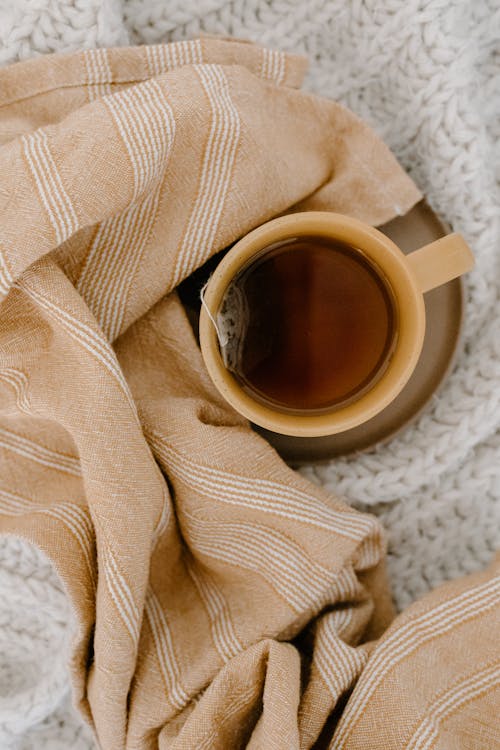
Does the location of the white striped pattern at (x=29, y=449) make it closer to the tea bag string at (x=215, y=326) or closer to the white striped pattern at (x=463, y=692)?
the tea bag string at (x=215, y=326)

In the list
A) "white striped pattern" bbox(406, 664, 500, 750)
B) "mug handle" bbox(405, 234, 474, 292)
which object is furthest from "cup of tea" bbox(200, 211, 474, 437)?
"white striped pattern" bbox(406, 664, 500, 750)

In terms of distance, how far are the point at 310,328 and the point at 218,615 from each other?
246 mm

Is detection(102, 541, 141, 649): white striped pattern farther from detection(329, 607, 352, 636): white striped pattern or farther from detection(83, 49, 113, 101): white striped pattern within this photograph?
detection(83, 49, 113, 101): white striped pattern

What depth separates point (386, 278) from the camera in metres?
0.57

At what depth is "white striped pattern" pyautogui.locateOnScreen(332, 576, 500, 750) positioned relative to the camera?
0.56 metres

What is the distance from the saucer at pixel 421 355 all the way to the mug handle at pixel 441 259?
3.4 inches

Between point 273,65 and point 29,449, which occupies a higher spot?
point 273,65

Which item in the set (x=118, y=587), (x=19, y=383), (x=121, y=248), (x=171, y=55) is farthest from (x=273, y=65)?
(x=118, y=587)

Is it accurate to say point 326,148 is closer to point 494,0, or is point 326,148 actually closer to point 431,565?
point 494,0

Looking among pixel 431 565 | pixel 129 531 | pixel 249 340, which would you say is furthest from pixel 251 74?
pixel 431 565

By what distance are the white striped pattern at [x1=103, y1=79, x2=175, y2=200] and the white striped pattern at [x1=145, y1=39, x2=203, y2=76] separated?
0.22ft

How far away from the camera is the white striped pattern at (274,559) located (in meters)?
0.58

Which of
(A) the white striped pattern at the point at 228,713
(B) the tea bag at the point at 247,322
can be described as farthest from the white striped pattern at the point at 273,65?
(A) the white striped pattern at the point at 228,713

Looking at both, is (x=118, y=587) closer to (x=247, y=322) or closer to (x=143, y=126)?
(x=247, y=322)
